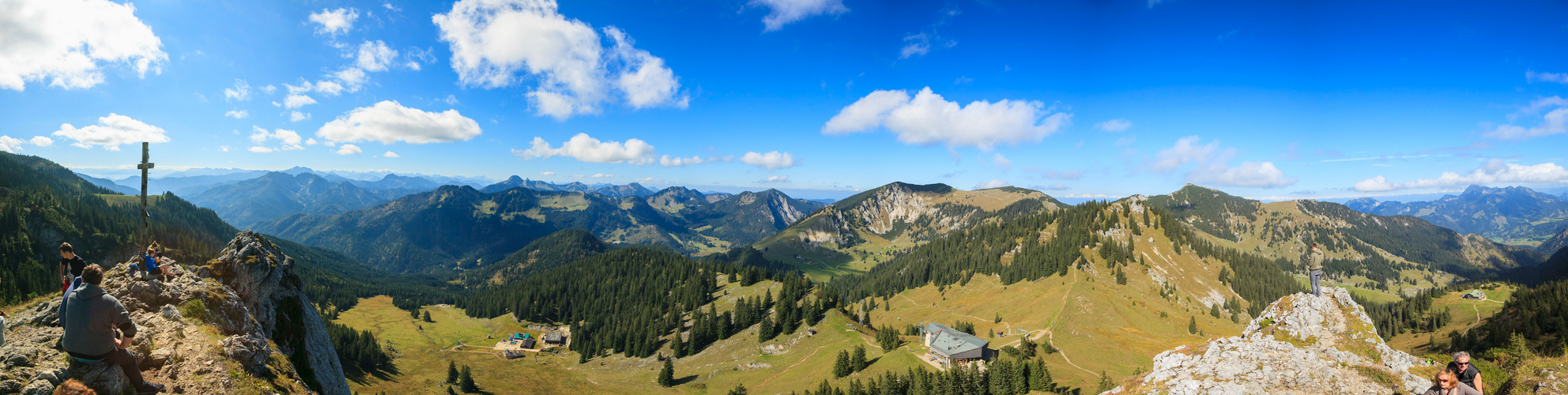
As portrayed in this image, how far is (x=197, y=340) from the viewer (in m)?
14.5

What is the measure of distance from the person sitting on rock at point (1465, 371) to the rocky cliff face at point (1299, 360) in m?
9.51

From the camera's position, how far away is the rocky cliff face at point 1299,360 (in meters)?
23.4

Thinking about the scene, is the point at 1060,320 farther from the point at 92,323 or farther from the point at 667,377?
the point at 92,323

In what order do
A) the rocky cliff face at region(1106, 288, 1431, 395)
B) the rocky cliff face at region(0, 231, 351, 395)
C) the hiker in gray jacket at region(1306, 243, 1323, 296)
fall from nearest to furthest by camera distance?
the rocky cliff face at region(0, 231, 351, 395)
the rocky cliff face at region(1106, 288, 1431, 395)
the hiker in gray jacket at region(1306, 243, 1323, 296)

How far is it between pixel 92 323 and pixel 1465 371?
37.7m

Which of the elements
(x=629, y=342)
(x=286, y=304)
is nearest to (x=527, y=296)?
(x=629, y=342)

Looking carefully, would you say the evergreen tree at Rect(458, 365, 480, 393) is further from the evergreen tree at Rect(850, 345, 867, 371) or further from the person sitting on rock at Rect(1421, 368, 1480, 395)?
the person sitting on rock at Rect(1421, 368, 1480, 395)

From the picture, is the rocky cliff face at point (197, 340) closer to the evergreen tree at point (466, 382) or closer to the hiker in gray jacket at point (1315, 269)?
the hiker in gray jacket at point (1315, 269)

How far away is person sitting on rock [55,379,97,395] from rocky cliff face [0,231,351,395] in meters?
0.17

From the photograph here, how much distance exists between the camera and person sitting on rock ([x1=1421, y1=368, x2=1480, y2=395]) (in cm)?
1462

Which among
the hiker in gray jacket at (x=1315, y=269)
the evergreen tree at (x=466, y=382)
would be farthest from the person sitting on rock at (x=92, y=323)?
the evergreen tree at (x=466, y=382)

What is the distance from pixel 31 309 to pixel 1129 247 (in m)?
158

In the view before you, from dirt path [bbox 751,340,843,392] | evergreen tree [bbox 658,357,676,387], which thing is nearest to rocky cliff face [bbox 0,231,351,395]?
dirt path [bbox 751,340,843,392]

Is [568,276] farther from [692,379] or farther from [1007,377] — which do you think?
[1007,377]
